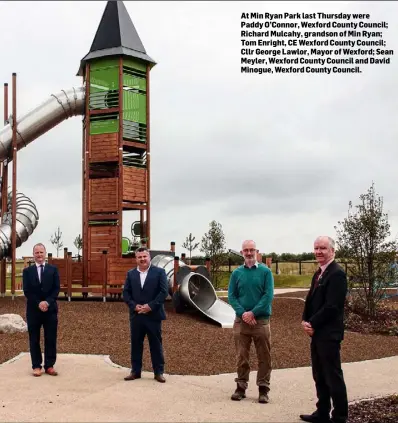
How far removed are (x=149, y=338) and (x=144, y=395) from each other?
1033 millimetres

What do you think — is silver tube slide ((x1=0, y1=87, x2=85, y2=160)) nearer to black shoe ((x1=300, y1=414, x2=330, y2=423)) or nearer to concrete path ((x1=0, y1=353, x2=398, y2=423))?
concrete path ((x1=0, y1=353, x2=398, y2=423))

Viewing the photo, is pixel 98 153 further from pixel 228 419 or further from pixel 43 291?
pixel 228 419

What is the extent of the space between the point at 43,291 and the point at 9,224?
16004mm

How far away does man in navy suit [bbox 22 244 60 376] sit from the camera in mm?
8477

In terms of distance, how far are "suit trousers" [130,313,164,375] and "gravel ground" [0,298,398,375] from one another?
2.72ft

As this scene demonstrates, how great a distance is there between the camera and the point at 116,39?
23.3 m

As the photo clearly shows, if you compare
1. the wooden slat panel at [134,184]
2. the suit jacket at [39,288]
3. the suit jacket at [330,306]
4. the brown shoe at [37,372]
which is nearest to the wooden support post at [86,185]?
the wooden slat panel at [134,184]

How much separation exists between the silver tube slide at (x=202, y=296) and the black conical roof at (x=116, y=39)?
337 inches

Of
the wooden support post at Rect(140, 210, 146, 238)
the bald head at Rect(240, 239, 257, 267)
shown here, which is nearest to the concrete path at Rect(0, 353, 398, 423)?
the bald head at Rect(240, 239, 257, 267)

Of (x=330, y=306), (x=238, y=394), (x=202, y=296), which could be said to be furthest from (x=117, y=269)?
(x=330, y=306)

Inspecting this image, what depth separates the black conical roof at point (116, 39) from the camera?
22797 mm

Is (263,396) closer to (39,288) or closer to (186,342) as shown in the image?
(39,288)

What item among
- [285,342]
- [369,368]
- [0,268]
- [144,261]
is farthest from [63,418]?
[0,268]

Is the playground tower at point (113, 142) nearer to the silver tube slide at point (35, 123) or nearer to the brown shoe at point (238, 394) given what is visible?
the silver tube slide at point (35, 123)
